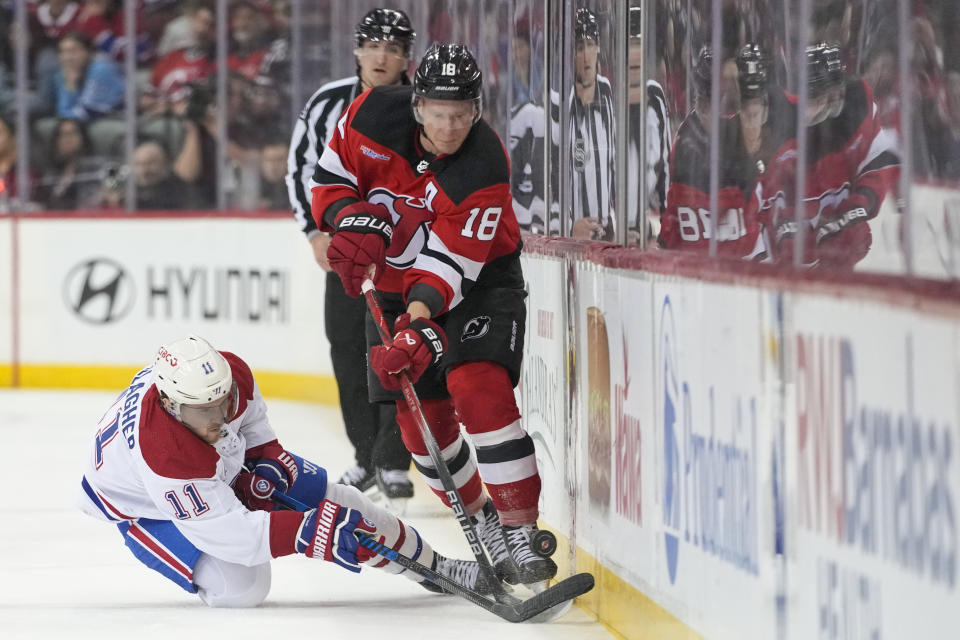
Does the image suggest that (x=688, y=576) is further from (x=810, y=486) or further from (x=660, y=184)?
(x=660, y=184)

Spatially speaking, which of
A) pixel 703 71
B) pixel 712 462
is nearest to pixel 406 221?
pixel 703 71

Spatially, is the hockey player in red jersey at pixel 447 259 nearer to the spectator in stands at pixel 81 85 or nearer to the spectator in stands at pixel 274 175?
the spectator in stands at pixel 274 175

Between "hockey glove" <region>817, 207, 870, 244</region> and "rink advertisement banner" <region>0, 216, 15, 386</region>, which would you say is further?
"rink advertisement banner" <region>0, 216, 15, 386</region>

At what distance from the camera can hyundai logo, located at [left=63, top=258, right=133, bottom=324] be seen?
25.6ft

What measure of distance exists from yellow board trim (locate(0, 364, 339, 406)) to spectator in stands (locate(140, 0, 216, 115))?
4.87 ft

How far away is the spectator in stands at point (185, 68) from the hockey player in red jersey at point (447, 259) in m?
5.04

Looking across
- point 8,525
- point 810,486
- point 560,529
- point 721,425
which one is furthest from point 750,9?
point 8,525

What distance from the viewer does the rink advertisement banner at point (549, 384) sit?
3521 millimetres

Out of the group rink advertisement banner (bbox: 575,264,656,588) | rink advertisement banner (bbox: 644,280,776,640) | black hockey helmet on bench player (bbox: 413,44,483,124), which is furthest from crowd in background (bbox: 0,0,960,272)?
rink advertisement banner (bbox: 644,280,776,640)

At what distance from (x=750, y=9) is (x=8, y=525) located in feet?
9.23

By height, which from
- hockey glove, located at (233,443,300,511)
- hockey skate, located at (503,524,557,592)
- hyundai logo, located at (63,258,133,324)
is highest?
hyundai logo, located at (63,258,133,324)

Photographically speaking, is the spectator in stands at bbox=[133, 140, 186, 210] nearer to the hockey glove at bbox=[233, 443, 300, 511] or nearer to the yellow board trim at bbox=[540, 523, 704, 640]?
the hockey glove at bbox=[233, 443, 300, 511]

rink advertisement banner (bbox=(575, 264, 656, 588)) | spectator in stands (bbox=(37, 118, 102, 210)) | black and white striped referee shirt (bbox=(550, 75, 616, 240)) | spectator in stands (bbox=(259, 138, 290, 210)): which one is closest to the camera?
rink advertisement banner (bbox=(575, 264, 656, 588))

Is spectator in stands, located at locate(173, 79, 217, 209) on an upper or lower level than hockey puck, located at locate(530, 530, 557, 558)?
upper
